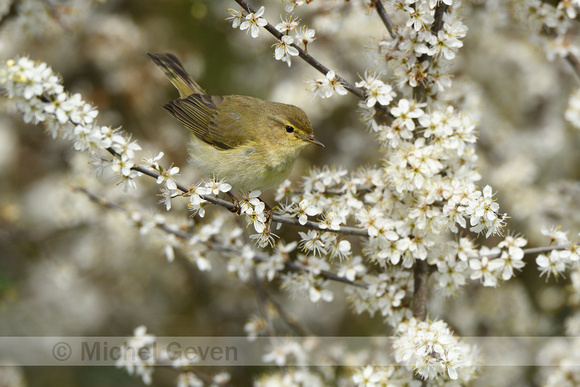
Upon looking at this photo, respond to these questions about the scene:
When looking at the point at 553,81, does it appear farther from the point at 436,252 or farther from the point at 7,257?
the point at 7,257

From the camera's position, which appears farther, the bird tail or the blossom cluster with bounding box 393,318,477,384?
the bird tail

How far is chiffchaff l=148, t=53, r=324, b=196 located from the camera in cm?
315

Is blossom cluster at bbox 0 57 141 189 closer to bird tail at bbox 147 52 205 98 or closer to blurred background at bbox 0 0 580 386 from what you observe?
bird tail at bbox 147 52 205 98

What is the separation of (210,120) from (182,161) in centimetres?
174

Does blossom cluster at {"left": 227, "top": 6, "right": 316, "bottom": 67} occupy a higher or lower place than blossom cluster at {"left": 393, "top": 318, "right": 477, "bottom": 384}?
higher

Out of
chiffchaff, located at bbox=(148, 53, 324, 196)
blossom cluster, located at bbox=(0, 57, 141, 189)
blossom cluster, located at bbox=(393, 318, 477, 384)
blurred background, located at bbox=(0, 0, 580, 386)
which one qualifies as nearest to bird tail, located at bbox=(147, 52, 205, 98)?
chiffchaff, located at bbox=(148, 53, 324, 196)

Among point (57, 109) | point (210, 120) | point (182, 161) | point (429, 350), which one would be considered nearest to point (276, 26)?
point (57, 109)

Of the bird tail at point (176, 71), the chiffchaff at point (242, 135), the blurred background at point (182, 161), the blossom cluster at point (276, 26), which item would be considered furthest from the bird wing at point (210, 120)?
the blurred background at point (182, 161)

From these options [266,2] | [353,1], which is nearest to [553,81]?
[266,2]

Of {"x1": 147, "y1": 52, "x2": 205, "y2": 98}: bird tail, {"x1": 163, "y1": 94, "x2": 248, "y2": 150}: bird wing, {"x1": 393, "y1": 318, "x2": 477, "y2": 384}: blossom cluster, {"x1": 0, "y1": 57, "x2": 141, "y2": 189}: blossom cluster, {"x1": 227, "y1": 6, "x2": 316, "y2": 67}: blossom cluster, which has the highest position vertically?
{"x1": 147, "y1": 52, "x2": 205, "y2": 98}: bird tail

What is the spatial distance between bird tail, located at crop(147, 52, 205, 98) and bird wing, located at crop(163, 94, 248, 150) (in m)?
0.16

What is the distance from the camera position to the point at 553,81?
17.0 ft

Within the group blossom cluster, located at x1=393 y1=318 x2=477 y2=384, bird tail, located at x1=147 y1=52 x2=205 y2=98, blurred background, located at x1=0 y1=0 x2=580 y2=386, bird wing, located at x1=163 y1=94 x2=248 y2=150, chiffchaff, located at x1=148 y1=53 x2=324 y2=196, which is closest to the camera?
blossom cluster, located at x1=393 y1=318 x2=477 y2=384

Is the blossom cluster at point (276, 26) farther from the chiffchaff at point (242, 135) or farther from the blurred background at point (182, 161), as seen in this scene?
the blurred background at point (182, 161)
